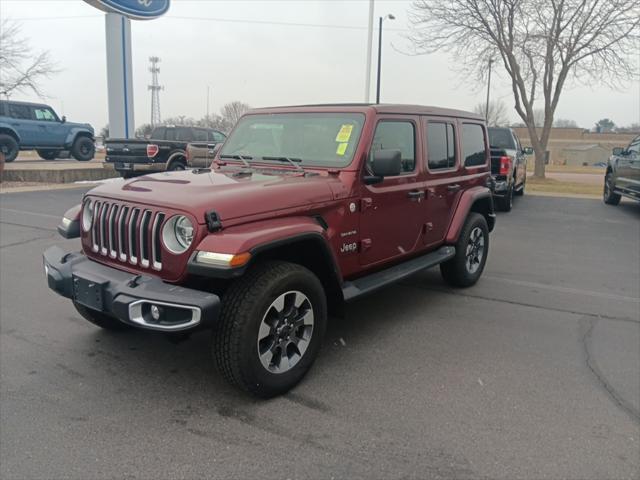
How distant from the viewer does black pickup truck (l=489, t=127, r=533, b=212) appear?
35.3ft

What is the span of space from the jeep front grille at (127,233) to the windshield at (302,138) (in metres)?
1.41

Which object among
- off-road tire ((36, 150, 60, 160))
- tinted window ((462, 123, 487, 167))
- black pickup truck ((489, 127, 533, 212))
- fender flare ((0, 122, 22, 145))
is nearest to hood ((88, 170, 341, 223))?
tinted window ((462, 123, 487, 167))

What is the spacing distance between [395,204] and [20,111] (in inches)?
737

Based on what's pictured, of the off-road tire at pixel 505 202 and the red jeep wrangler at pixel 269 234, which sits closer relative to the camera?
the red jeep wrangler at pixel 269 234

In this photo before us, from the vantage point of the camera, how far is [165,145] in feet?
47.3

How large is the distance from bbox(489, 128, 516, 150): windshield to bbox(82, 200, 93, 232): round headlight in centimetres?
1072

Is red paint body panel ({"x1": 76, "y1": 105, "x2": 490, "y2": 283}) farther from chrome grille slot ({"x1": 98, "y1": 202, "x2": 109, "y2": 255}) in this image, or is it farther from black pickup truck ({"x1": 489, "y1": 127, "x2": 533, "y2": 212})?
black pickup truck ({"x1": 489, "y1": 127, "x2": 533, "y2": 212})

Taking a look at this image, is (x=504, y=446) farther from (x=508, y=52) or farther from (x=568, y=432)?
(x=508, y=52)

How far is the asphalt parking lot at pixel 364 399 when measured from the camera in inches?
102

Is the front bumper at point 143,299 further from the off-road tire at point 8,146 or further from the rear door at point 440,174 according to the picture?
the off-road tire at point 8,146

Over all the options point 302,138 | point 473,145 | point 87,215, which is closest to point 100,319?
point 87,215

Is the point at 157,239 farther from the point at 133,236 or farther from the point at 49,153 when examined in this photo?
the point at 49,153

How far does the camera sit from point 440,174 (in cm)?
497

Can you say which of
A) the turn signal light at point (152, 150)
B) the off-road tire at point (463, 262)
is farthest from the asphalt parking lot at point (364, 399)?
the turn signal light at point (152, 150)
